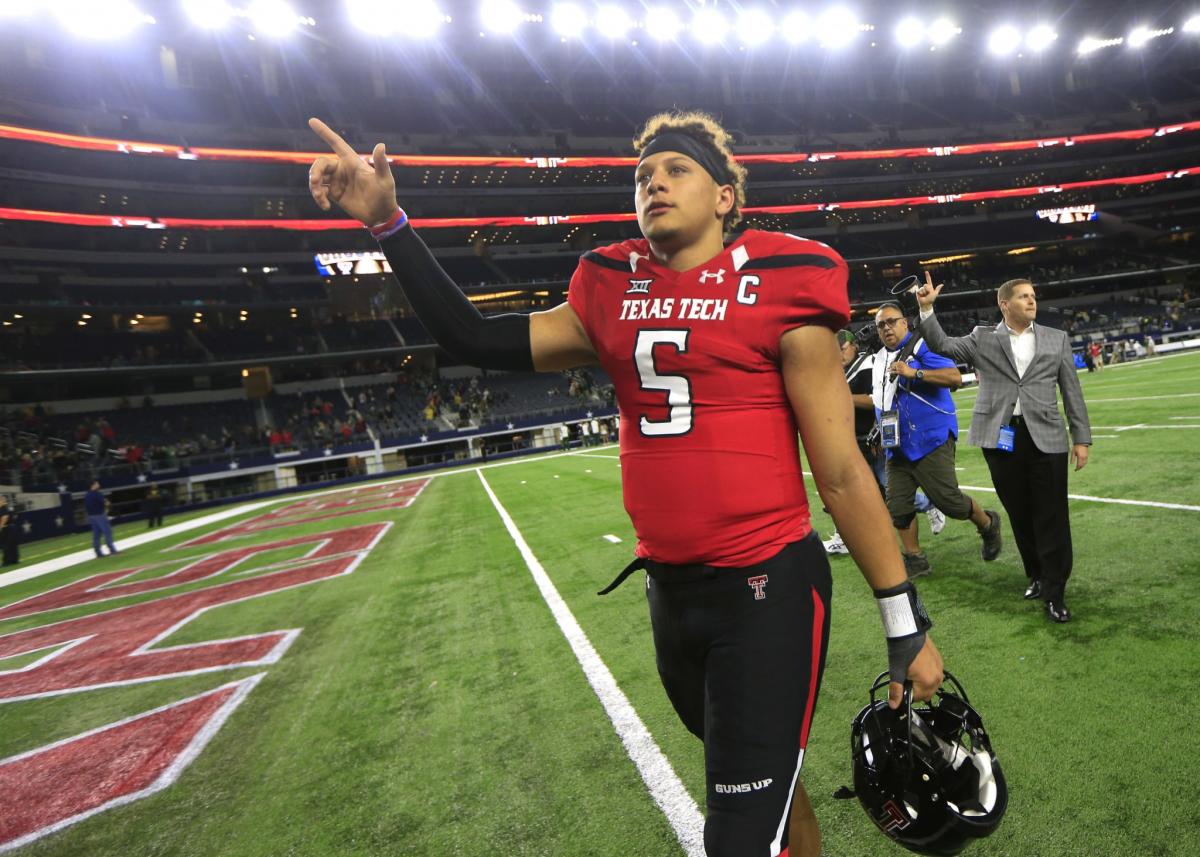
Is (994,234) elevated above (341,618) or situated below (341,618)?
above

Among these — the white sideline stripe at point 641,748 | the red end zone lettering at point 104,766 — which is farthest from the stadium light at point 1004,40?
the red end zone lettering at point 104,766

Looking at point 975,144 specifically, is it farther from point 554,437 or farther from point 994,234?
point 554,437

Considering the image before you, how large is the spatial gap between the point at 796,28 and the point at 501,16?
27.9 m

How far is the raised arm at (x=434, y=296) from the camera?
1849 mm

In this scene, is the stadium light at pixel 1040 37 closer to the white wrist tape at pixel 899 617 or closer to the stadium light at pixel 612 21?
the stadium light at pixel 612 21

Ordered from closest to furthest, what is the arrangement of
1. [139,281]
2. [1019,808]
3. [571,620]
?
1. [1019,808]
2. [571,620]
3. [139,281]

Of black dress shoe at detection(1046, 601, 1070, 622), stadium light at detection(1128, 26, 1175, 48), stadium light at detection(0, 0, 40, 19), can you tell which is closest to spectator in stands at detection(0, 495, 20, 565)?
black dress shoe at detection(1046, 601, 1070, 622)

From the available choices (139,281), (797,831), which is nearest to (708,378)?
(797,831)

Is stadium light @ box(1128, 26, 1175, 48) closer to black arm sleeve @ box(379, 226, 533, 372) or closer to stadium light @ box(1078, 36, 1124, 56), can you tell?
stadium light @ box(1078, 36, 1124, 56)

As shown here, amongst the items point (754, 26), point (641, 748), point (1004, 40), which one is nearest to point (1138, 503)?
point (641, 748)

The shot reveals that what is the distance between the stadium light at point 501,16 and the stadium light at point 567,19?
2843 mm

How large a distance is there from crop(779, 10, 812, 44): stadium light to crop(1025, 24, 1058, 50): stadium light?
24.2 m

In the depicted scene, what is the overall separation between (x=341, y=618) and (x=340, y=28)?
52.9 metres

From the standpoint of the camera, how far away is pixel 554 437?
3666 cm
